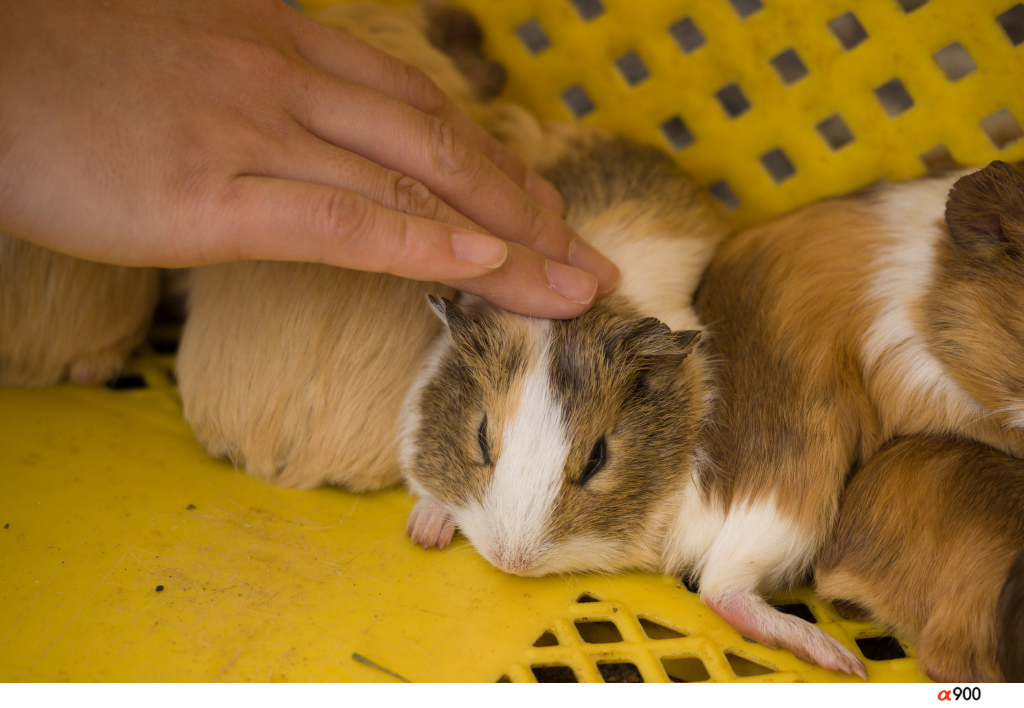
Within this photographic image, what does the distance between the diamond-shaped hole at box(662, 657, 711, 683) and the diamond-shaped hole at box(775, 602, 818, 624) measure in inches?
9.6

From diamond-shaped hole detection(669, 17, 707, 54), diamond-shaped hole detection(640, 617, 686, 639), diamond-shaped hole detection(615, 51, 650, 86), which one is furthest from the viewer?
diamond-shaped hole detection(615, 51, 650, 86)

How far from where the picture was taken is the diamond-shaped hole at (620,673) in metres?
1.52

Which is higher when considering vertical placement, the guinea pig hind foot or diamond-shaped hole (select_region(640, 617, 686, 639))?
the guinea pig hind foot

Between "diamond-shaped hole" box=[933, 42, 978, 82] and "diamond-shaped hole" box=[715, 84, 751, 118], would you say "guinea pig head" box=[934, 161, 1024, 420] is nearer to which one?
"diamond-shaped hole" box=[933, 42, 978, 82]

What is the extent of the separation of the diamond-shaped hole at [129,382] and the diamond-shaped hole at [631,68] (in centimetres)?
161

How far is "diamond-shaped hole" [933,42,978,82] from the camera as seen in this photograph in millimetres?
1954

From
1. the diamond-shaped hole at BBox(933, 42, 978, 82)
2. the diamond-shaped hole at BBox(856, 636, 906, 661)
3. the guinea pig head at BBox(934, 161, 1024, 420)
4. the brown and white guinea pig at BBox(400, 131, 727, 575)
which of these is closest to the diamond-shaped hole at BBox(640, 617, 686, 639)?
A: the brown and white guinea pig at BBox(400, 131, 727, 575)

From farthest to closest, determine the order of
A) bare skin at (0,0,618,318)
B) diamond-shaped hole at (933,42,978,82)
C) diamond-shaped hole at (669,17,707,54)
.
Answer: diamond-shaped hole at (669,17,707,54)
diamond-shaped hole at (933,42,978,82)
bare skin at (0,0,618,318)

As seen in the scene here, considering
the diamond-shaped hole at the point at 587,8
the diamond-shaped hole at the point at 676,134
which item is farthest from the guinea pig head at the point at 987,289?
the diamond-shaped hole at the point at 587,8

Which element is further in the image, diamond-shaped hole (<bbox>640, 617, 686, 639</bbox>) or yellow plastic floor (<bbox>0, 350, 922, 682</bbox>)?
diamond-shaped hole (<bbox>640, 617, 686, 639</bbox>)

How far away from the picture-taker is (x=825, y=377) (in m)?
1.68

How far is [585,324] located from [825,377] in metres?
0.51

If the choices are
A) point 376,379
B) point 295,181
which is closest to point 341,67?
point 295,181
